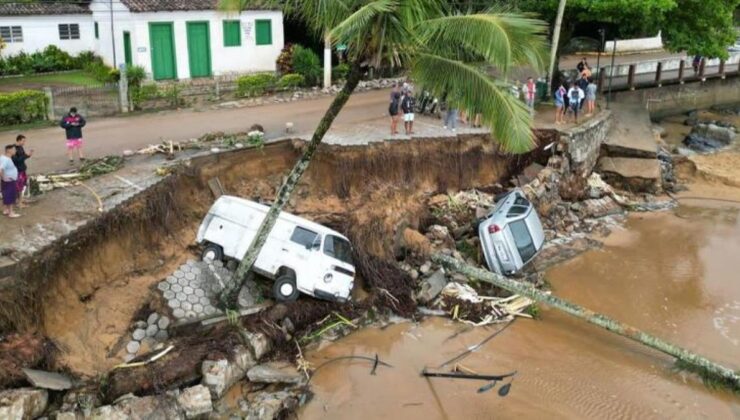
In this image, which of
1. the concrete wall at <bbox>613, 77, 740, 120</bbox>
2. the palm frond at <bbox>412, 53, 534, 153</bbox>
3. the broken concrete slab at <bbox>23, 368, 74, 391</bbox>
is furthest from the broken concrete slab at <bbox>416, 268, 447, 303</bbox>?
the concrete wall at <bbox>613, 77, 740, 120</bbox>

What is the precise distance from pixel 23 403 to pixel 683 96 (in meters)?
35.3

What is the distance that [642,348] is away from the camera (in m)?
15.5

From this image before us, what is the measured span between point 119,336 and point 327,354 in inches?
169

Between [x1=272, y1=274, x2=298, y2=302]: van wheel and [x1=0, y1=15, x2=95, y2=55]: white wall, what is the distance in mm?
22931

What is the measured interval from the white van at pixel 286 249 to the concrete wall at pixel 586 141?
11143 millimetres

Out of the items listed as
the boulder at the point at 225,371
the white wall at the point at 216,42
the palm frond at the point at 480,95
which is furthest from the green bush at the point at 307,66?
the palm frond at the point at 480,95

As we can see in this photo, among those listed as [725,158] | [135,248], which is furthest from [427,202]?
[725,158]

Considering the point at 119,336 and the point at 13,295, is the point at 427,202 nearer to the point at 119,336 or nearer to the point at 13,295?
the point at 119,336

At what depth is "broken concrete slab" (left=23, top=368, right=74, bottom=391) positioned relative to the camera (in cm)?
1137

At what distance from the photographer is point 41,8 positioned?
104 feet

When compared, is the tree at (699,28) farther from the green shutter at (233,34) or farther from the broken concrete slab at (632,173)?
the green shutter at (233,34)

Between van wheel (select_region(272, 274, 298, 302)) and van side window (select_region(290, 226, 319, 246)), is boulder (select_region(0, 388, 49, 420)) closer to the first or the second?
van wheel (select_region(272, 274, 298, 302))

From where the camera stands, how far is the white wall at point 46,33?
31.2 m

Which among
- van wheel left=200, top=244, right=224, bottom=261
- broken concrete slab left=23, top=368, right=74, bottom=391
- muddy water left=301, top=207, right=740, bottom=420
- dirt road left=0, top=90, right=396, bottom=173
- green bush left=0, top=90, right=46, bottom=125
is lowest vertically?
muddy water left=301, top=207, right=740, bottom=420
